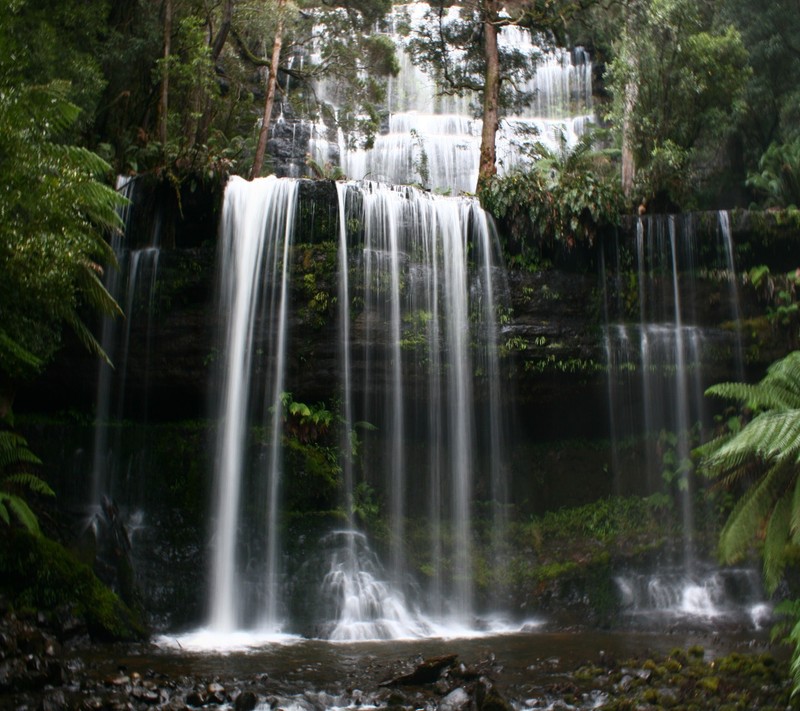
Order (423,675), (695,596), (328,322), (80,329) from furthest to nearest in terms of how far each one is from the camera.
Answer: (328,322)
(695,596)
(80,329)
(423,675)

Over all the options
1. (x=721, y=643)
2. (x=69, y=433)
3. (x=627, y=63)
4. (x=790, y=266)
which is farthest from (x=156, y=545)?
(x=627, y=63)

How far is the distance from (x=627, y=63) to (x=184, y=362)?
1159cm

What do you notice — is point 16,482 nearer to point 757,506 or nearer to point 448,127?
point 757,506

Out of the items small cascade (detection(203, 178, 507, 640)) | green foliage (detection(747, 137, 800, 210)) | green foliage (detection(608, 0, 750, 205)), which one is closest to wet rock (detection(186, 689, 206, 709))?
small cascade (detection(203, 178, 507, 640))

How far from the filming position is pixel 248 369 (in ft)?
40.5

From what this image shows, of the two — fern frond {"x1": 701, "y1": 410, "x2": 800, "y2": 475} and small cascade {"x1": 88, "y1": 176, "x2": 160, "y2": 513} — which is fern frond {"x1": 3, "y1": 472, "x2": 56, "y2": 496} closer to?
small cascade {"x1": 88, "y1": 176, "x2": 160, "y2": 513}

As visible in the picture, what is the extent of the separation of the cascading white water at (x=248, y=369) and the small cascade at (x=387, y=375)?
0.02 m

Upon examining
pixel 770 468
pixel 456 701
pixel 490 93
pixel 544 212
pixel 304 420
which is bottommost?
pixel 456 701


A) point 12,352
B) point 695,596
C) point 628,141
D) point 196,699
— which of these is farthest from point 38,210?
point 628,141

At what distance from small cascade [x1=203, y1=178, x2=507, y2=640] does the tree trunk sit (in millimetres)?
2470

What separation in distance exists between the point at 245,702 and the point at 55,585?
11.3 ft

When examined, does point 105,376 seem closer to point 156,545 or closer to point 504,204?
point 156,545

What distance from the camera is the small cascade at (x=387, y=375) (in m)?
11.9

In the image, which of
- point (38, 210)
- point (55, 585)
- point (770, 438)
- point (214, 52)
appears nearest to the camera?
point (770, 438)
